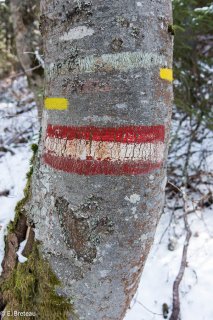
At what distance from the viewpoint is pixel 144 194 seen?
3.34 ft

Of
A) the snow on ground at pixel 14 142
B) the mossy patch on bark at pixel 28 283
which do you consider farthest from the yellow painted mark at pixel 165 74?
the snow on ground at pixel 14 142

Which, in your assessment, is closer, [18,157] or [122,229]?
[122,229]

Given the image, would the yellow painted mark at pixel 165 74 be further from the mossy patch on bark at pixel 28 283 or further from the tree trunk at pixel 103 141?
the mossy patch on bark at pixel 28 283

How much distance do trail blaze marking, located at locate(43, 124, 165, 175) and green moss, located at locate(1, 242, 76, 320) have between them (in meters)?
0.38

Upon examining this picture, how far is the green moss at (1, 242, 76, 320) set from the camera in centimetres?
111

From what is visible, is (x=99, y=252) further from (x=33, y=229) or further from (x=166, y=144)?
(x=166, y=144)

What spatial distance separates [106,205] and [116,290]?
1.02 feet

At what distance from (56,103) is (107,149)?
0.75 ft

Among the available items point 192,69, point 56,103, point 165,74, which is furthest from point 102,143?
point 192,69

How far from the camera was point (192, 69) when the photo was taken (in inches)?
154

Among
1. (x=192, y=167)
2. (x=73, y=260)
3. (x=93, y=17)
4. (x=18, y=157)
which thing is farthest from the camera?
(x=18, y=157)

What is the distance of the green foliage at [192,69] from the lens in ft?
10.7

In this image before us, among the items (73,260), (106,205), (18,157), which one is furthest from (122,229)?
(18,157)

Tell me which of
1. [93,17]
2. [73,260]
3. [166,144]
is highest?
[93,17]
